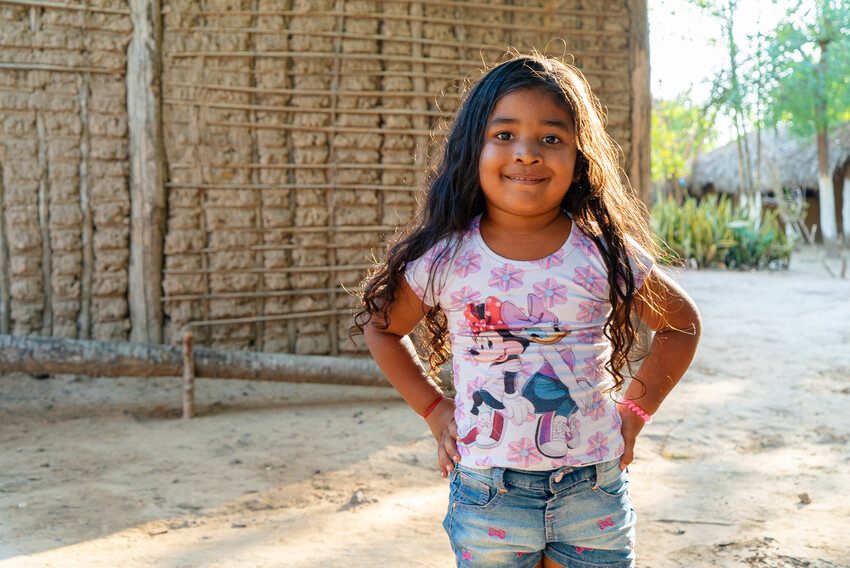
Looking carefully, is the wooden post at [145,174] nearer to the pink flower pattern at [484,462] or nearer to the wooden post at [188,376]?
the wooden post at [188,376]

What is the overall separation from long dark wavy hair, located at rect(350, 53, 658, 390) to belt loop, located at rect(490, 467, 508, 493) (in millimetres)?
278

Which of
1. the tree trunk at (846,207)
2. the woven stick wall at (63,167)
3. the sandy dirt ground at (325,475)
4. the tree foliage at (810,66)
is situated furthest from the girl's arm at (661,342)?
the tree trunk at (846,207)

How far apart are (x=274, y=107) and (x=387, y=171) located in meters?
0.76

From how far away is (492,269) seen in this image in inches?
56.0

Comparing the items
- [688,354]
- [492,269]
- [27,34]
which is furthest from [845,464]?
[27,34]

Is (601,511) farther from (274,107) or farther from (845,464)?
(274,107)

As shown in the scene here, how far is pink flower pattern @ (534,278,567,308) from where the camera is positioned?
4.55ft

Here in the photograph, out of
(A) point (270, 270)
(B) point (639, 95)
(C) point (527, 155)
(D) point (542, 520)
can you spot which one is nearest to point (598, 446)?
(D) point (542, 520)

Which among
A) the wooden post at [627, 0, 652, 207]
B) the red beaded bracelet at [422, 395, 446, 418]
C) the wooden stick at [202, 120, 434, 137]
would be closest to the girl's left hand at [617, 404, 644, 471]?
the red beaded bracelet at [422, 395, 446, 418]

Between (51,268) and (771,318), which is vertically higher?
(51,268)

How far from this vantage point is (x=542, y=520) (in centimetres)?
134

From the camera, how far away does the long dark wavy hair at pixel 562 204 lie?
Result: 1.44 m

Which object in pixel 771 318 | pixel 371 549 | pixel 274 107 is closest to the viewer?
pixel 371 549

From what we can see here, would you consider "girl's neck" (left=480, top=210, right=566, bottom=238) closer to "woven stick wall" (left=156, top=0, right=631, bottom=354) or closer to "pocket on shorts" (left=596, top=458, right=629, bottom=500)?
"pocket on shorts" (left=596, top=458, right=629, bottom=500)
